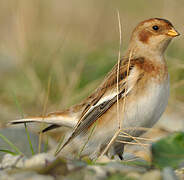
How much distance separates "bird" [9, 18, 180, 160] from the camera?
341 cm

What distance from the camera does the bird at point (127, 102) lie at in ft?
11.2

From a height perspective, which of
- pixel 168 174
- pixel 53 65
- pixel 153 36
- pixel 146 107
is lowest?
pixel 53 65

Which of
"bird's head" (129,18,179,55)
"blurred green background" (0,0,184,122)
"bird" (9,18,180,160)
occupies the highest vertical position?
"bird's head" (129,18,179,55)

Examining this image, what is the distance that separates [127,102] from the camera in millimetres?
3455

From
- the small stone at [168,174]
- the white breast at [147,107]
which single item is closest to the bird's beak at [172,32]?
the white breast at [147,107]

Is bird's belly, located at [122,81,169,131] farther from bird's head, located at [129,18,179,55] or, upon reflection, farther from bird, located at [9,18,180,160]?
bird's head, located at [129,18,179,55]

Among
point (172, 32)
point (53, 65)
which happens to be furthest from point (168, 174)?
point (53, 65)

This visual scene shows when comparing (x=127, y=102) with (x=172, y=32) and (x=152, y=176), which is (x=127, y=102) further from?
(x=152, y=176)

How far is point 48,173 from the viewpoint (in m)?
2.31

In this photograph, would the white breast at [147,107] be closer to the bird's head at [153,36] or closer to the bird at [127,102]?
the bird at [127,102]

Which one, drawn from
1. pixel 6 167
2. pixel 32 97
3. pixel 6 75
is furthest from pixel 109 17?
pixel 6 167

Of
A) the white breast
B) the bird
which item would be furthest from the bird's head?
the white breast

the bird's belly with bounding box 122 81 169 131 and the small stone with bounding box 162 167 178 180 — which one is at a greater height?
the small stone with bounding box 162 167 178 180

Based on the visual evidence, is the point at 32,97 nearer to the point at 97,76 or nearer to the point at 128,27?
the point at 97,76
